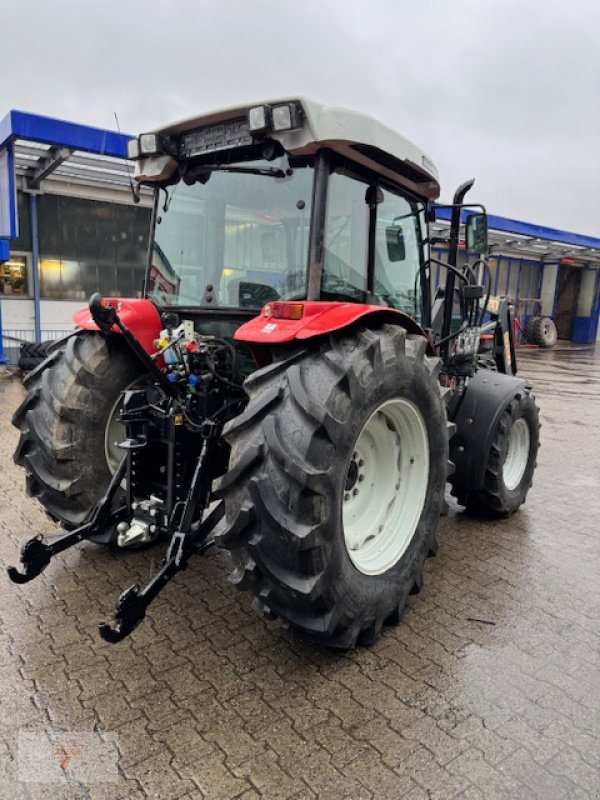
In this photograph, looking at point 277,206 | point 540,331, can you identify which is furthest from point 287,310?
point 540,331

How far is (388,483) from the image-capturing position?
3199 mm

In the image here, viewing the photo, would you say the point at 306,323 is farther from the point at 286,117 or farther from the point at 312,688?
the point at 312,688

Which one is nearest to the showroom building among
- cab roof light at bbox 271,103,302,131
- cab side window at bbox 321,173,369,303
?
cab side window at bbox 321,173,369,303

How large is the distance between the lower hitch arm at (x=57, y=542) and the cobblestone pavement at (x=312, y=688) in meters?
0.30

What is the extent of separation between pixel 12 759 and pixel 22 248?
12.2 meters

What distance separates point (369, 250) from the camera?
10.8 ft

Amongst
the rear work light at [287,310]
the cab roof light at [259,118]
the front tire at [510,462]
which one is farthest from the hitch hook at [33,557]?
the front tire at [510,462]

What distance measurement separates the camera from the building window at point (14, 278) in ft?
40.3

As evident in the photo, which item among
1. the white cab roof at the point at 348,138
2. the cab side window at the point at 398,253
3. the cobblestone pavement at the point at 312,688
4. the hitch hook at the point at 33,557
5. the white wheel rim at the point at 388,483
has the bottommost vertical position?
the cobblestone pavement at the point at 312,688

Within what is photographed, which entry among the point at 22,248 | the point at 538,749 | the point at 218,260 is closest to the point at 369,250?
the point at 218,260

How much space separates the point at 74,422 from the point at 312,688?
1.92 metres

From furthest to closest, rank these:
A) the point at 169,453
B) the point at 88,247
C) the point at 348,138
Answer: the point at 88,247 < the point at 169,453 < the point at 348,138

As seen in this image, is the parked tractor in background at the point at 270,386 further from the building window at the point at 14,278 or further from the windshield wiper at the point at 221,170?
the building window at the point at 14,278

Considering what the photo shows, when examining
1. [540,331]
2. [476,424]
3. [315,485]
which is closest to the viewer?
[315,485]
